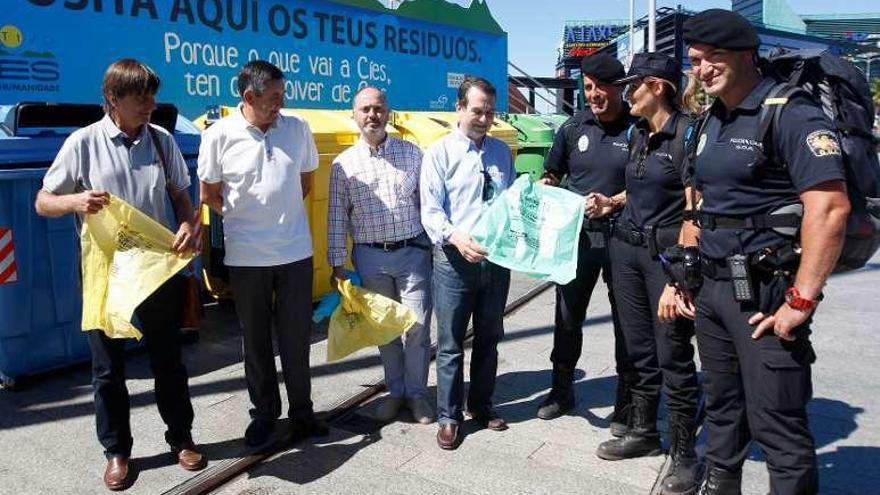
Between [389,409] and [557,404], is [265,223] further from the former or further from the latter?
[557,404]

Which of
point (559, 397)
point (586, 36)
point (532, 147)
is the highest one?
point (586, 36)

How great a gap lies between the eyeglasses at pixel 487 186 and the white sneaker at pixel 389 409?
1260 millimetres

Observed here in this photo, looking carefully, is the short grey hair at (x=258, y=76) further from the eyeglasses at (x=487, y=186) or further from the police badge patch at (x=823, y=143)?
the police badge patch at (x=823, y=143)

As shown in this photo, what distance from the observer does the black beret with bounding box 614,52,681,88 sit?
3.03 metres

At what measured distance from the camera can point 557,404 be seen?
3.91m

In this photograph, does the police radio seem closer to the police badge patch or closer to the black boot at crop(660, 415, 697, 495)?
the police badge patch

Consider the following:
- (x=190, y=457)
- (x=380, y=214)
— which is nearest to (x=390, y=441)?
(x=190, y=457)

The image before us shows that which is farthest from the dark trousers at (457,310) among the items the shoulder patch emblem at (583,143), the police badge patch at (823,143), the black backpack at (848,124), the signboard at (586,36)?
the signboard at (586,36)

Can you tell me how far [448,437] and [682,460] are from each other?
1.11m

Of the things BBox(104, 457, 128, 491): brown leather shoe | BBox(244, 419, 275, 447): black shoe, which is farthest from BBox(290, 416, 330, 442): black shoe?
BBox(104, 457, 128, 491): brown leather shoe

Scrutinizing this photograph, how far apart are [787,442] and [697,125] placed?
1179mm

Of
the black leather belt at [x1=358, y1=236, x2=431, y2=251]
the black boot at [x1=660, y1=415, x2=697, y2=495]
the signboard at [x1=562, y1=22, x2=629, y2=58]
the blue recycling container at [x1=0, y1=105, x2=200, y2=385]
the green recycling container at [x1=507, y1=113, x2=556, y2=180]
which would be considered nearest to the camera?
the black boot at [x1=660, y1=415, x2=697, y2=495]

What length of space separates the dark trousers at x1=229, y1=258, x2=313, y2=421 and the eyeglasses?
0.95 metres

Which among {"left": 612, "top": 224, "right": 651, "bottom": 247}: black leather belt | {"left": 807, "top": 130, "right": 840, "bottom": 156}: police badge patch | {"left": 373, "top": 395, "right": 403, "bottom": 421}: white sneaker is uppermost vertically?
{"left": 807, "top": 130, "right": 840, "bottom": 156}: police badge patch
